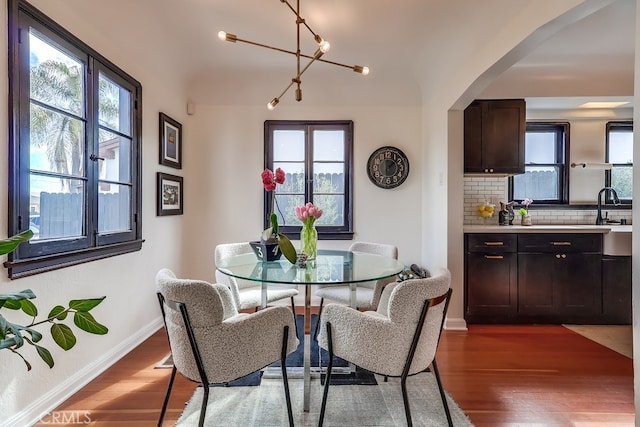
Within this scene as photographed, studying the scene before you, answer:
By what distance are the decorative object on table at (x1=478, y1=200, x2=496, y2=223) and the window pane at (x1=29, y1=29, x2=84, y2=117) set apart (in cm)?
369

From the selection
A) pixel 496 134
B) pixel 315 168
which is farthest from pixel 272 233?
pixel 496 134

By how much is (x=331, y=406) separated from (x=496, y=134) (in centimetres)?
289

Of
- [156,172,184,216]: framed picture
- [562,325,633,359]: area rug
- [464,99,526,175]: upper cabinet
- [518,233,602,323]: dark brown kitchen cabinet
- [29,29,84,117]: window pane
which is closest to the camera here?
[29,29,84,117]: window pane

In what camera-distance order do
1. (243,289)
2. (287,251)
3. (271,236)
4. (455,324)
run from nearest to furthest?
(287,251), (271,236), (243,289), (455,324)

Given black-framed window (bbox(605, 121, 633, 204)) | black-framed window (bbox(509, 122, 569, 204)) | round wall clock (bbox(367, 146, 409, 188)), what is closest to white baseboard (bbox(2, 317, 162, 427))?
round wall clock (bbox(367, 146, 409, 188))

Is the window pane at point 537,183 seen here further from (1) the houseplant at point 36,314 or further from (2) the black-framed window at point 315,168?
(1) the houseplant at point 36,314

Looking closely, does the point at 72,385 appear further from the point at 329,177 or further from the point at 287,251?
the point at 329,177

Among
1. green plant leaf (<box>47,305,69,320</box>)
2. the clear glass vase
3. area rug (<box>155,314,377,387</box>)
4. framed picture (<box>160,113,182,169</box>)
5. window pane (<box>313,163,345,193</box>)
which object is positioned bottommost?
area rug (<box>155,314,377,387</box>)

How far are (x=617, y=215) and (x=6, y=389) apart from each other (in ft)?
17.7

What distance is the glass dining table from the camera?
1640mm

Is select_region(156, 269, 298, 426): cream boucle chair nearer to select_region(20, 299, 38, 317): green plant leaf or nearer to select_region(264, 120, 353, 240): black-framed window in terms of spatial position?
select_region(20, 299, 38, 317): green plant leaf

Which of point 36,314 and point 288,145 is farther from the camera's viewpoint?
point 288,145

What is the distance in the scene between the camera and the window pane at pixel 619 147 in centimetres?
378

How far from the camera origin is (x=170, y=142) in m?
3.17
